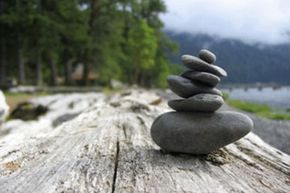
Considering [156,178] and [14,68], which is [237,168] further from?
[14,68]

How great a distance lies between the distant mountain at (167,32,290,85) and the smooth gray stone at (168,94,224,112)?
61.5 inches

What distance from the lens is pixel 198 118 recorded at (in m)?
3.66

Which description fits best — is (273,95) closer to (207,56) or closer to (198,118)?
(207,56)

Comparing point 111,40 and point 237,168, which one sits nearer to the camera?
point 237,168

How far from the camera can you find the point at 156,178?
2902 mm

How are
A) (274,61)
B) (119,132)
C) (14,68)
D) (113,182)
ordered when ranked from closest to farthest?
(113,182) < (119,132) < (274,61) < (14,68)

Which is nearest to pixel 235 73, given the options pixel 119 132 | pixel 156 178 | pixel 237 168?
pixel 119 132

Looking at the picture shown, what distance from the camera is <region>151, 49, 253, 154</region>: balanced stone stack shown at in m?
3.55

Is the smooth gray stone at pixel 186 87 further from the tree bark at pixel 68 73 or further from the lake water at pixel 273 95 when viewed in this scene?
the tree bark at pixel 68 73

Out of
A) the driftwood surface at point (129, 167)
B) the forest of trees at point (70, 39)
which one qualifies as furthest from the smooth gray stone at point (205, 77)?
the forest of trees at point (70, 39)

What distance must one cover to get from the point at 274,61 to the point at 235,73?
720mm

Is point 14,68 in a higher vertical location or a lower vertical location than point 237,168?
lower

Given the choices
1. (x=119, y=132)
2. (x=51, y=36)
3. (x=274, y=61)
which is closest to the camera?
(x=119, y=132)

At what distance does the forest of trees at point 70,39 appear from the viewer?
1352 inches
